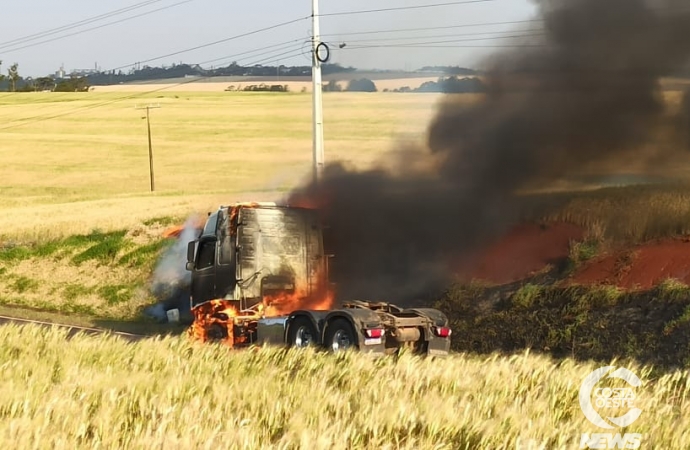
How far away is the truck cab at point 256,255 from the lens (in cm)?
1714

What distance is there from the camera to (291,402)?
786 cm

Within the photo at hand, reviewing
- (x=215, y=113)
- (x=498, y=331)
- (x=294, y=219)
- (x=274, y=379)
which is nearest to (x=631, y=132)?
(x=498, y=331)

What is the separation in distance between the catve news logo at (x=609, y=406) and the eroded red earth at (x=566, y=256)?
9446 mm

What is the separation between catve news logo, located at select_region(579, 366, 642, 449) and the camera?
23.6ft

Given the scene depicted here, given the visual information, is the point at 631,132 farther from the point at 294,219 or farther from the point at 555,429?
the point at 555,429

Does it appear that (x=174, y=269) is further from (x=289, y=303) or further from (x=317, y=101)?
(x=289, y=303)

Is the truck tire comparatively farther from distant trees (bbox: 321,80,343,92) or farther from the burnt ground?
distant trees (bbox: 321,80,343,92)

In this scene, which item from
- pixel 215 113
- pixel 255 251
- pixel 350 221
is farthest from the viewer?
pixel 215 113

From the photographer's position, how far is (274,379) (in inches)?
370

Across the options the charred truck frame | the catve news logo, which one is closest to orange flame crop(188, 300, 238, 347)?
the charred truck frame

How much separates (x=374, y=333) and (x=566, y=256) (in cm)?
950

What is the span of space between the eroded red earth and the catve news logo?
945 centimetres

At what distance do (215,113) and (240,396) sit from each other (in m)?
88.7

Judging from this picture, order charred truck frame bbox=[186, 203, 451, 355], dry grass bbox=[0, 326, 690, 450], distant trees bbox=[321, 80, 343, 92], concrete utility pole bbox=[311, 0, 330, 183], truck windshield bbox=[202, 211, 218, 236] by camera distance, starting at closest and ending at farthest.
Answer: dry grass bbox=[0, 326, 690, 450], charred truck frame bbox=[186, 203, 451, 355], truck windshield bbox=[202, 211, 218, 236], concrete utility pole bbox=[311, 0, 330, 183], distant trees bbox=[321, 80, 343, 92]
